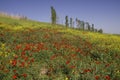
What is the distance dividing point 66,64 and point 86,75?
6.60 feet

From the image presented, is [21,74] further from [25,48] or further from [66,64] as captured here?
[25,48]

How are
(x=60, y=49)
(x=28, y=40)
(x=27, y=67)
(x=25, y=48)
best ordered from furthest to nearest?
1. (x=28, y=40)
2. (x=60, y=49)
3. (x=25, y=48)
4. (x=27, y=67)

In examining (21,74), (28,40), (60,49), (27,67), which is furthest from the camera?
(28,40)

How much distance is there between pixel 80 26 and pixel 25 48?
9648cm

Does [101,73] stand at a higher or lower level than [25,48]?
lower

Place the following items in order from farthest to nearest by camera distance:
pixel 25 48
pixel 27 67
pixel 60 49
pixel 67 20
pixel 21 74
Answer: pixel 67 20 < pixel 60 49 < pixel 25 48 < pixel 27 67 < pixel 21 74

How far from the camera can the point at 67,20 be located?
95.8 meters

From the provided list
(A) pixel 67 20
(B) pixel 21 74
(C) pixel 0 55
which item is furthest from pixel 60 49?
(A) pixel 67 20

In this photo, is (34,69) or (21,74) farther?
(34,69)

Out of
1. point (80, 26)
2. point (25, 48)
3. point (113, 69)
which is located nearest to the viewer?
point (113, 69)

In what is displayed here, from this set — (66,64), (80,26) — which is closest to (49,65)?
(66,64)

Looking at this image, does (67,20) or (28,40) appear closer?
(28,40)

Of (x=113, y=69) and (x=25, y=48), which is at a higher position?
(x=25, y=48)

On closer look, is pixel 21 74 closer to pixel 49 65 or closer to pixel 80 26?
pixel 49 65
